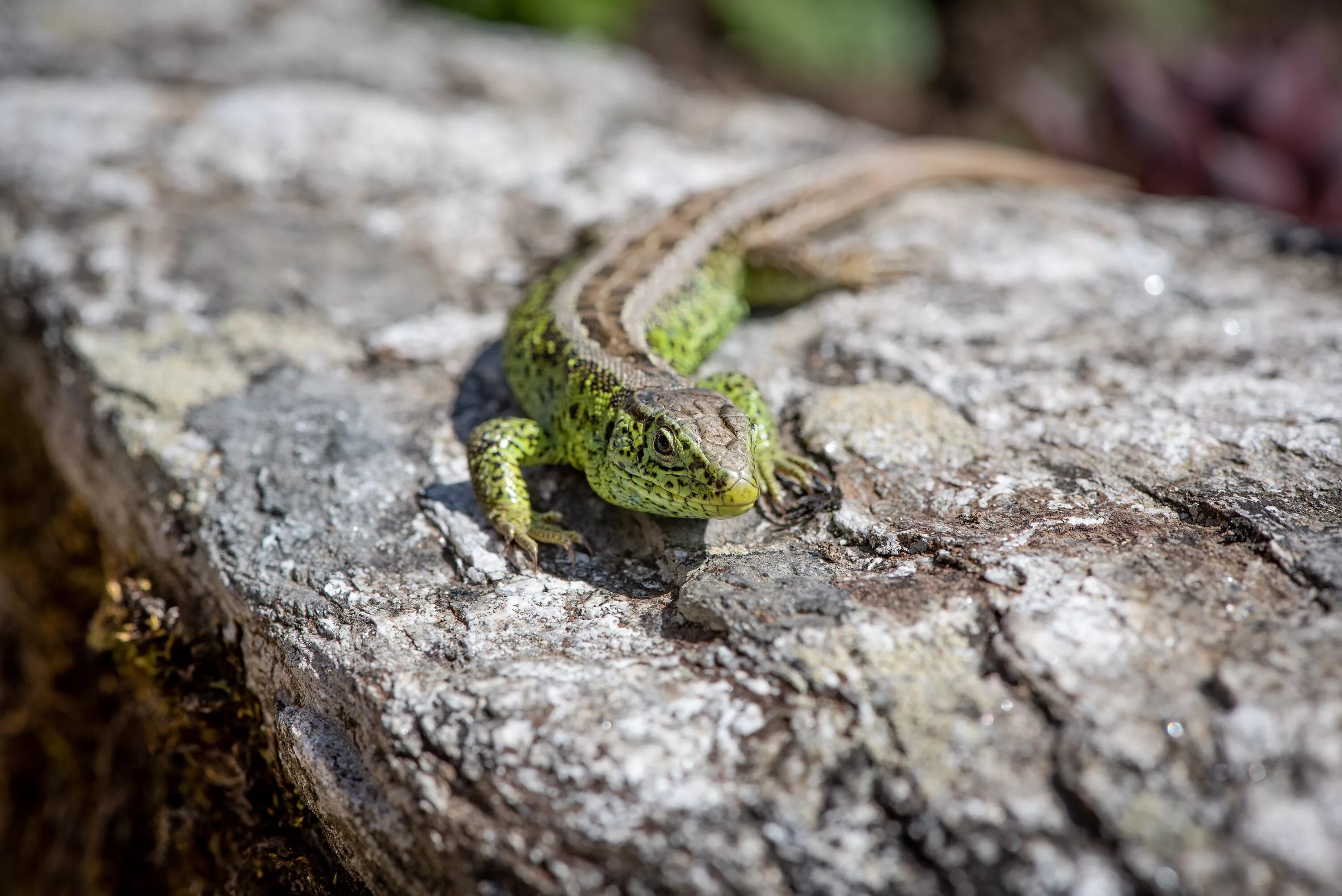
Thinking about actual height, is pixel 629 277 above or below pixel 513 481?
above

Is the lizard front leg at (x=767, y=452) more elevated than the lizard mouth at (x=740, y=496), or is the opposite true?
the lizard mouth at (x=740, y=496)

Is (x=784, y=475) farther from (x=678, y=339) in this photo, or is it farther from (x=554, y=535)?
(x=678, y=339)

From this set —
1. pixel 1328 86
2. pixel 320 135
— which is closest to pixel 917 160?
pixel 1328 86

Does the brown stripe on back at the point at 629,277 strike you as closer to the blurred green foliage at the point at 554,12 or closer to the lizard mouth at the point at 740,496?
the lizard mouth at the point at 740,496

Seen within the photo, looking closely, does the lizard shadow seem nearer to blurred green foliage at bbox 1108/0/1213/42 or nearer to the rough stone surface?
the rough stone surface

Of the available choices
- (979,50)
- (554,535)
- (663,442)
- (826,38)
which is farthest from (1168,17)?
(554,535)

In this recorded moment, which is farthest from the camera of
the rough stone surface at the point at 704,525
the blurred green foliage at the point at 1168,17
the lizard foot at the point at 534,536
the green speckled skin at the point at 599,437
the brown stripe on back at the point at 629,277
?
the blurred green foliage at the point at 1168,17

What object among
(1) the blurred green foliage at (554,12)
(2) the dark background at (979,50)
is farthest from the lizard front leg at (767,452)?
(1) the blurred green foliage at (554,12)
